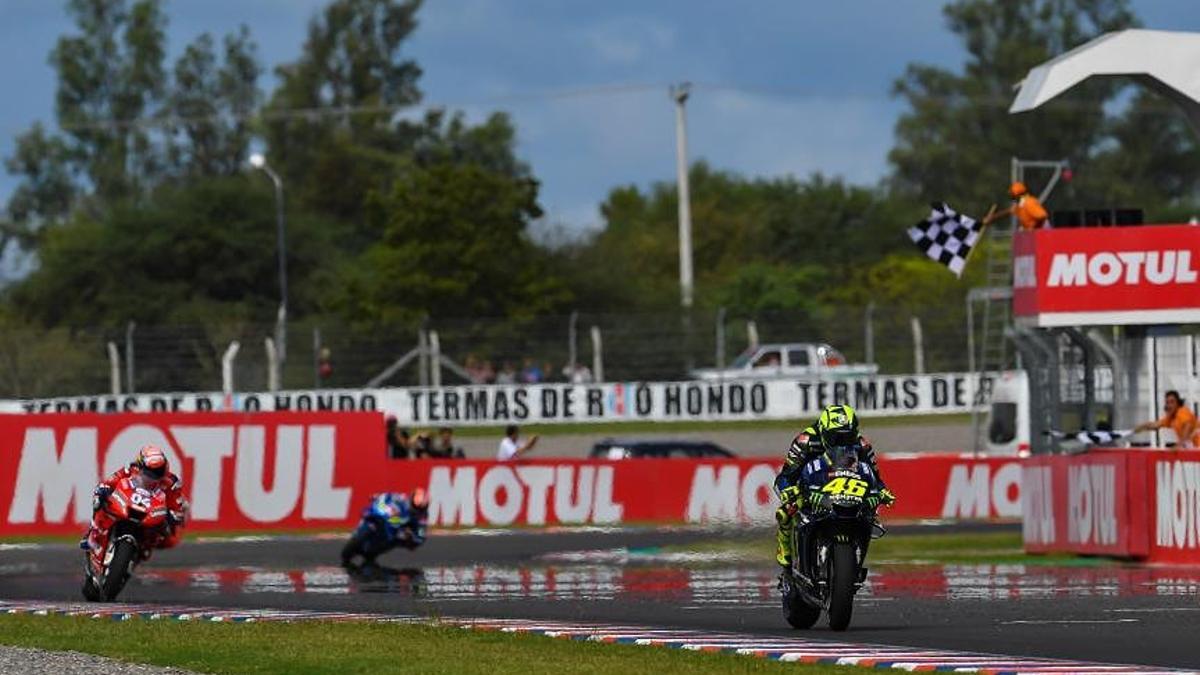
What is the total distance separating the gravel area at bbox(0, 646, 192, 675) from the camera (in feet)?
42.2

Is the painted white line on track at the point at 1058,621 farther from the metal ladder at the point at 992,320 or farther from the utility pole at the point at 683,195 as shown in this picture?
the utility pole at the point at 683,195

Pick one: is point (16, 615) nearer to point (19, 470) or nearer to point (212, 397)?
point (19, 470)

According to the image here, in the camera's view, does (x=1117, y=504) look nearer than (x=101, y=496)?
No

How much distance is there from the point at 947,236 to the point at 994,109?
6273 centimetres

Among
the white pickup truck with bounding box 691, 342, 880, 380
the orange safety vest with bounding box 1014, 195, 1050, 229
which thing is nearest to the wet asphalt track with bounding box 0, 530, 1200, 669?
the orange safety vest with bounding box 1014, 195, 1050, 229

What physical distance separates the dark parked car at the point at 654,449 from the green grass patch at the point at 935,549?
6.08 metres

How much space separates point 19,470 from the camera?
107 ft

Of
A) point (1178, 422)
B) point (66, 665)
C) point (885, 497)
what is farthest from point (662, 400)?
point (66, 665)

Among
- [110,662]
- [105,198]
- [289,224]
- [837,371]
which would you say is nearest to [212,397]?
[837,371]

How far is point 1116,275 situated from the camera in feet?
89.1

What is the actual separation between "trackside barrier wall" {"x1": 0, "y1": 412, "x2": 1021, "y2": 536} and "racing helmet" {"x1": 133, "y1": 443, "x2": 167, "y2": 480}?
1154cm

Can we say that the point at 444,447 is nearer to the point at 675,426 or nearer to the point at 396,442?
the point at 396,442

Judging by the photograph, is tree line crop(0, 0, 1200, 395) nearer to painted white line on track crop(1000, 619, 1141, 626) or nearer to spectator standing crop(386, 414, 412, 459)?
spectator standing crop(386, 414, 412, 459)

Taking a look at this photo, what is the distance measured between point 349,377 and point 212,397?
8.71 ft
